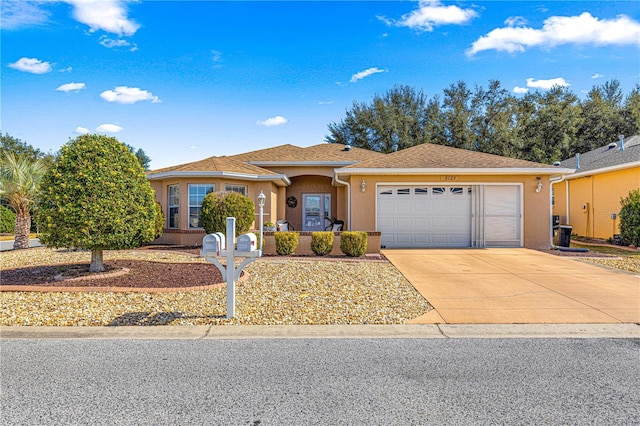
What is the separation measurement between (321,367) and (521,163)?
1294 cm

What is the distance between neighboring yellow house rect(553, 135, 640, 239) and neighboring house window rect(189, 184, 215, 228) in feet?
51.1

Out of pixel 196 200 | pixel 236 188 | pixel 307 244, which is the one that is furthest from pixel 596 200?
pixel 196 200

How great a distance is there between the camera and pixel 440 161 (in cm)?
1436

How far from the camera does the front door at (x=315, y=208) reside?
1881 cm

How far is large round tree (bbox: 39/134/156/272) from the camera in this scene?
7.32 metres

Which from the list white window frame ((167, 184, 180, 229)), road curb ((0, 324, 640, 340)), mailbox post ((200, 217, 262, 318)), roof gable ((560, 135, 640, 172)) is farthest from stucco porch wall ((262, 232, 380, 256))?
roof gable ((560, 135, 640, 172))

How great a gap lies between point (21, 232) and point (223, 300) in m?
11.7

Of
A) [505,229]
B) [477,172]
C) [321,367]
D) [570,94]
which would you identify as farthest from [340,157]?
[570,94]

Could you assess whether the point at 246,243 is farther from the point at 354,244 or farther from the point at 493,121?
the point at 493,121

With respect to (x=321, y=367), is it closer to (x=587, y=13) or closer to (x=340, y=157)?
(x=340, y=157)

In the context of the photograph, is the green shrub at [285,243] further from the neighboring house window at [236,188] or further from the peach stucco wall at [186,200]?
the neighboring house window at [236,188]

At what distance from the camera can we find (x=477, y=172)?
1364 centimetres

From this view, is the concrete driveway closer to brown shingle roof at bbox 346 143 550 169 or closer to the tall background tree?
brown shingle roof at bbox 346 143 550 169

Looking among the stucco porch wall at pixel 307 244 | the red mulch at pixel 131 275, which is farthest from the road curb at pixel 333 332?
the stucco porch wall at pixel 307 244
